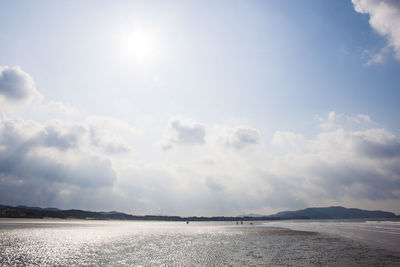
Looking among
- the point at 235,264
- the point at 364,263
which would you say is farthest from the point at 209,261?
the point at 364,263

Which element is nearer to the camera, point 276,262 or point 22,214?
point 276,262

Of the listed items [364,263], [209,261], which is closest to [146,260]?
[209,261]

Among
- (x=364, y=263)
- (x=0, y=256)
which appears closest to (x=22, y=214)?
(x=0, y=256)

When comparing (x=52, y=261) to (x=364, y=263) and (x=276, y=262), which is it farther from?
(x=364, y=263)

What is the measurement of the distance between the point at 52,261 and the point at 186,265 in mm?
10772

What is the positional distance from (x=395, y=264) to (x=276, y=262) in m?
9.14

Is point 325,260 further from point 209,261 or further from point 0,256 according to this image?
point 0,256

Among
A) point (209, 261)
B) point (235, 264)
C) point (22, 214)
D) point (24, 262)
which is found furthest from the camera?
point (22, 214)

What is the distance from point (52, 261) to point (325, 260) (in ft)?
75.4

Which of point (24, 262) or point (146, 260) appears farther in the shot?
point (146, 260)

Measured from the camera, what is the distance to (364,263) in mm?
18562

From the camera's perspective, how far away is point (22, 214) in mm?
139875

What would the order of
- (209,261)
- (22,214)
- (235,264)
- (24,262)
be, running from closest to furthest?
(24,262) < (235,264) < (209,261) < (22,214)

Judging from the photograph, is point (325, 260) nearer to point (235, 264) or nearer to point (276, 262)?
point (276, 262)
